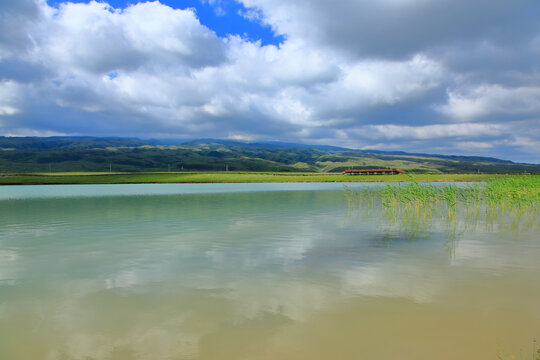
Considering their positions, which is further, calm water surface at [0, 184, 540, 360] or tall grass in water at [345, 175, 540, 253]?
tall grass in water at [345, 175, 540, 253]

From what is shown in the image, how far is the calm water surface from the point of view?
772cm

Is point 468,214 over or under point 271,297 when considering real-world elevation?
over

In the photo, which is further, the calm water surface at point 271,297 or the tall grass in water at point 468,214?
the tall grass in water at point 468,214

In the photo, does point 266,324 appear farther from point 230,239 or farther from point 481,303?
point 230,239

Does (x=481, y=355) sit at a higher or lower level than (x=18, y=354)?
higher

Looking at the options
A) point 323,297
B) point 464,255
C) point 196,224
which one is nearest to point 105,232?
point 196,224

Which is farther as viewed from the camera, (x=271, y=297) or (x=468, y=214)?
(x=468, y=214)

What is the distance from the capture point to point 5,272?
46.1 feet

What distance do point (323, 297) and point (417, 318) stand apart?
2833 mm

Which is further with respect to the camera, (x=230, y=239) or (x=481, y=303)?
(x=230, y=239)

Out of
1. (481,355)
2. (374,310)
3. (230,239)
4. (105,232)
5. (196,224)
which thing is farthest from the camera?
(196,224)

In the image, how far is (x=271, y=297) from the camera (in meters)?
10.7

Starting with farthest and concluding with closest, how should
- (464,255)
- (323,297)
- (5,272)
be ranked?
(464,255) < (5,272) < (323,297)

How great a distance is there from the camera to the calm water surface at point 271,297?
7.72 metres
